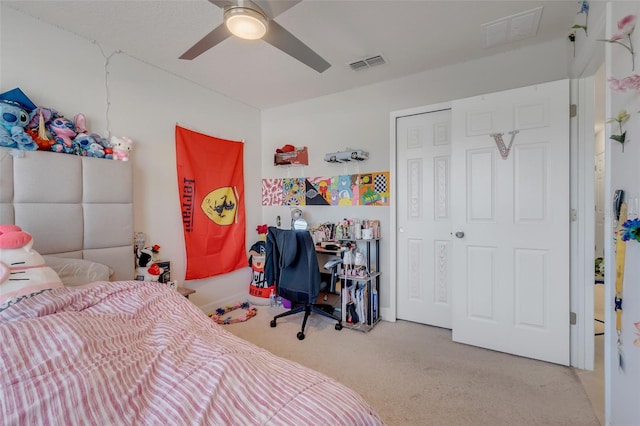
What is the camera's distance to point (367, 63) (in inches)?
104

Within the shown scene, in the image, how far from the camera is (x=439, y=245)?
9.16 ft

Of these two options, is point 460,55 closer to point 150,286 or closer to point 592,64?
point 592,64

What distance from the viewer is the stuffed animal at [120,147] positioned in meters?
2.30

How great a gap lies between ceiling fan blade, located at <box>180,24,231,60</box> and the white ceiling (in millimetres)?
384

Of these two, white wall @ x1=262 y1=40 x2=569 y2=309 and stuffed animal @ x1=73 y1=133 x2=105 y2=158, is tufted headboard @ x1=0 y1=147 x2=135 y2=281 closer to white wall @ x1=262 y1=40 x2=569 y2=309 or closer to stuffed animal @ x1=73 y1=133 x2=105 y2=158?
stuffed animal @ x1=73 y1=133 x2=105 y2=158

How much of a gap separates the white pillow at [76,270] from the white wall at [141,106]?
1.29 ft

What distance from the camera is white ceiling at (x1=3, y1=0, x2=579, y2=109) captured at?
1907 millimetres

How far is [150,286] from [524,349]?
2.79 metres

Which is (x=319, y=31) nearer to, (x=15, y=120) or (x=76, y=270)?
(x=15, y=120)

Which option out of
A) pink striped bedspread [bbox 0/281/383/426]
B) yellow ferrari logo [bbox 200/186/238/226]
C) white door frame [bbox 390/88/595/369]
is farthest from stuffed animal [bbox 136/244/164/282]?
white door frame [bbox 390/88/595/369]

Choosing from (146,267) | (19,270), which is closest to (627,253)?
(19,270)

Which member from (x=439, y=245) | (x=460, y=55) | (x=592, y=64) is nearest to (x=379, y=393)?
(x=439, y=245)

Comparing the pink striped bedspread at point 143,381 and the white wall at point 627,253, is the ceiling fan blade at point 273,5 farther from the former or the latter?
the pink striped bedspread at point 143,381

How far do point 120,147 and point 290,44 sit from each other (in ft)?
5.51
